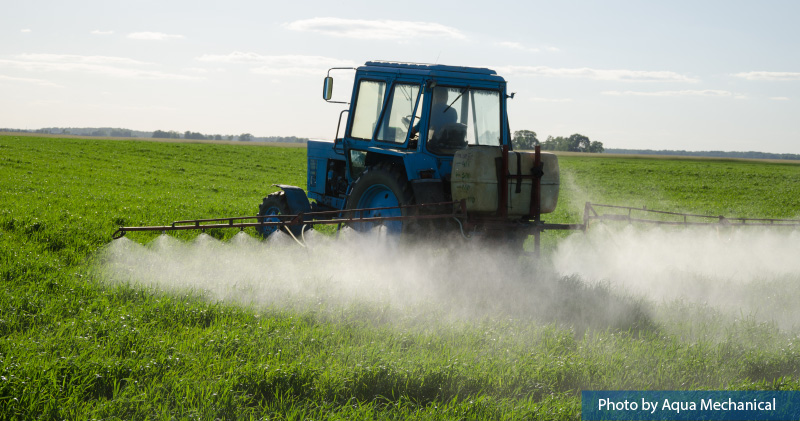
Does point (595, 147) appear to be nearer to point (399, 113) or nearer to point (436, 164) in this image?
point (399, 113)

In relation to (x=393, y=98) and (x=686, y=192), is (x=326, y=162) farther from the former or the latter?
(x=686, y=192)

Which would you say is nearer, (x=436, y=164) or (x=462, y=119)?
(x=436, y=164)

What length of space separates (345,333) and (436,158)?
3232mm

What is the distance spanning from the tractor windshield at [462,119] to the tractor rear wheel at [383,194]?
0.64 meters

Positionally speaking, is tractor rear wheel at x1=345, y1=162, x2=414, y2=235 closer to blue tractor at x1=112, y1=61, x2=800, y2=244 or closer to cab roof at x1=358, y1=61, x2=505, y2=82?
blue tractor at x1=112, y1=61, x2=800, y2=244

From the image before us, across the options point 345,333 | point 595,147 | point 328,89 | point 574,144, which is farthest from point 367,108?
point 595,147

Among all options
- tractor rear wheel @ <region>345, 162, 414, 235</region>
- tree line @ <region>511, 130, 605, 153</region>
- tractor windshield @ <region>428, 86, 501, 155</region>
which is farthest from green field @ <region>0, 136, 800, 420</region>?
tree line @ <region>511, 130, 605, 153</region>

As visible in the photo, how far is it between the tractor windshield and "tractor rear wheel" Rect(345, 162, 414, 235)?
64cm

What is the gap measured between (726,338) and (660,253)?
4.01m

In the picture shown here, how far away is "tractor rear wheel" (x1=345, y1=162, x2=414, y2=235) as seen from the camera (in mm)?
7945

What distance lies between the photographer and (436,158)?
27.1 feet

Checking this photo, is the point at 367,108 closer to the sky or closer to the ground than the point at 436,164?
closer to the sky

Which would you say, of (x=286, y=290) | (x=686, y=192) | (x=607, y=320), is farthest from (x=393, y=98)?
(x=686, y=192)

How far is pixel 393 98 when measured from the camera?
892 cm
